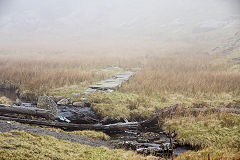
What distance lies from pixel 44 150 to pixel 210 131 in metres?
5.91

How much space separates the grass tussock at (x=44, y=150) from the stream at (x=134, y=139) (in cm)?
93

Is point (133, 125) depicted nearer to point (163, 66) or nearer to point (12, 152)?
point (12, 152)

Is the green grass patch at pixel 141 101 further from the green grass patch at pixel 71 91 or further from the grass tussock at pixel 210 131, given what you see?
the grass tussock at pixel 210 131

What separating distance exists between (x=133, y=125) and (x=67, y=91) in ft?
19.4

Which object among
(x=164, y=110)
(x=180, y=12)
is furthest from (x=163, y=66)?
(x=180, y=12)

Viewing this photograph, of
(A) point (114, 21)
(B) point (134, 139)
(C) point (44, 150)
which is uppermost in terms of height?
(A) point (114, 21)

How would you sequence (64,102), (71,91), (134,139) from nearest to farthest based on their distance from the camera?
1. (134,139)
2. (64,102)
3. (71,91)

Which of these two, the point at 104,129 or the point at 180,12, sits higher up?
the point at 180,12

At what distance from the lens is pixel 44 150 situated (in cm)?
517

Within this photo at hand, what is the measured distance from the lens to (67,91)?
1346cm

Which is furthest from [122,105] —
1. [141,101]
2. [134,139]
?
[134,139]

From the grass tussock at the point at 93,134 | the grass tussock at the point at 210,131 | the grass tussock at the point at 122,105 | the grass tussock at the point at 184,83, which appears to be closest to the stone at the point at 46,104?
the grass tussock at the point at 93,134

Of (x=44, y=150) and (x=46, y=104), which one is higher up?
(x=46, y=104)

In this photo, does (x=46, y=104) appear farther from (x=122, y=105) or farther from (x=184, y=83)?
(x=184, y=83)
